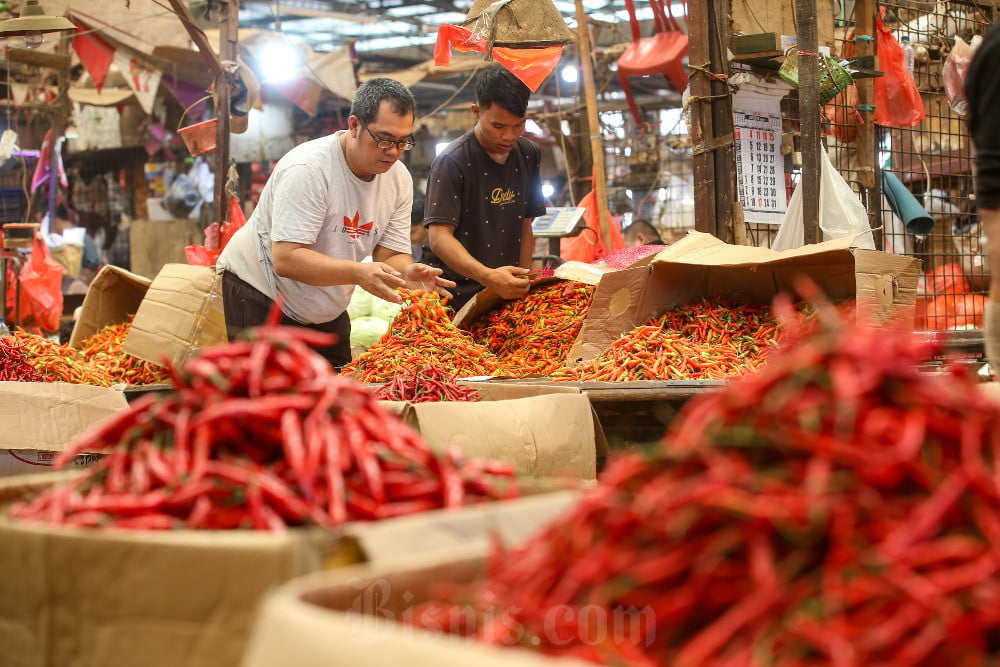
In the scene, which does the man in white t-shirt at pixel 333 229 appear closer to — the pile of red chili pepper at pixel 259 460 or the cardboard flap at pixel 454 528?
the pile of red chili pepper at pixel 259 460

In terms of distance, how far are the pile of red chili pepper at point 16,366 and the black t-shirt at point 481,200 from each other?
2160 mm

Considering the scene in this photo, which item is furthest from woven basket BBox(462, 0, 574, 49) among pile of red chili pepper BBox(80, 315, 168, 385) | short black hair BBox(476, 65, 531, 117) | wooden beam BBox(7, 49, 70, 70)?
wooden beam BBox(7, 49, 70, 70)

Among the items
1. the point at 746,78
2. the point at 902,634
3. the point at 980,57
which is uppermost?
the point at 746,78

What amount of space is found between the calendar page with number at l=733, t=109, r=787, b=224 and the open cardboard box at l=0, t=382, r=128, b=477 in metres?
3.44

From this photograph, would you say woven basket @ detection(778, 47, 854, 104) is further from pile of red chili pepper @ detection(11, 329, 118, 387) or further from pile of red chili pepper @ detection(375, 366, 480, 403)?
pile of red chili pepper @ detection(11, 329, 118, 387)

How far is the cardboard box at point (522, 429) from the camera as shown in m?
2.95


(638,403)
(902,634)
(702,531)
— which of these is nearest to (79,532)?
(702,531)

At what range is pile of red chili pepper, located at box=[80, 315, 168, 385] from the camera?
502cm

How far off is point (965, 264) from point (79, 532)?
8595 mm

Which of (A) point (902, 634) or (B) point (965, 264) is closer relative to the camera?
(A) point (902, 634)

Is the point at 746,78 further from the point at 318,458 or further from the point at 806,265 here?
the point at 318,458

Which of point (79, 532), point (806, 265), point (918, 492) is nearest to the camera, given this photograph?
point (918, 492)

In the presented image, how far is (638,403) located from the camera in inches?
152

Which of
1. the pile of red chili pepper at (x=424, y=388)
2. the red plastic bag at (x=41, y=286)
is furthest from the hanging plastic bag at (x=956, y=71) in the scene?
the red plastic bag at (x=41, y=286)
